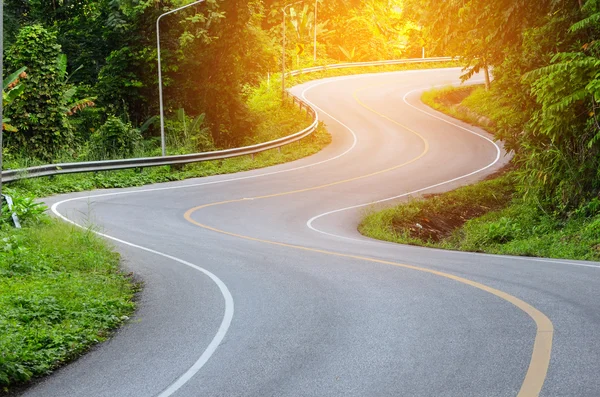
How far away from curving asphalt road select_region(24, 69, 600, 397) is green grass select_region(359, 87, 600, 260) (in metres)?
1.86

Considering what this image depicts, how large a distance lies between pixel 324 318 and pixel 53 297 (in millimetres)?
3653

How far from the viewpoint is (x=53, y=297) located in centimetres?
947

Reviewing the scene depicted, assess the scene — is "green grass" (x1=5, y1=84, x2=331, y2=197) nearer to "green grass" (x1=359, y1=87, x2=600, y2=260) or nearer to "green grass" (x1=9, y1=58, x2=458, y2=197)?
"green grass" (x1=9, y1=58, x2=458, y2=197)

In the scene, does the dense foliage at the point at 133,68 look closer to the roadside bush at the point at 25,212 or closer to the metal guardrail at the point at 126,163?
the metal guardrail at the point at 126,163

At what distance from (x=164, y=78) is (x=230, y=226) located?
2158 cm

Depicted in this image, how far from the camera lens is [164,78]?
39.4 metres

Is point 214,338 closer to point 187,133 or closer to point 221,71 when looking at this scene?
point 187,133

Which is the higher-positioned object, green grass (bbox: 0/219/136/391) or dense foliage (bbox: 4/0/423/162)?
dense foliage (bbox: 4/0/423/162)

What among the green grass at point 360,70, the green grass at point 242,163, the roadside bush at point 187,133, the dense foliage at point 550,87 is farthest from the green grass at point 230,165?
the dense foliage at point 550,87

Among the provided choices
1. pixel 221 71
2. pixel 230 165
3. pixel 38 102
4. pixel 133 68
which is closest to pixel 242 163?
pixel 230 165

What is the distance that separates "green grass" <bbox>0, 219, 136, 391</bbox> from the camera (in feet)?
24.4

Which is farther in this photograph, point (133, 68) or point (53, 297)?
point (133, 68)

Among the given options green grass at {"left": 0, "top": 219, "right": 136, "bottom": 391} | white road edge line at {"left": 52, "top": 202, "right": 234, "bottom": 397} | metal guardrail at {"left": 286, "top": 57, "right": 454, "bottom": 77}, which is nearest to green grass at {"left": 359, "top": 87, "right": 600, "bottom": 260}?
white road edge line at {"left": 52, "top": 202, "right": 234, "bottom": 397}

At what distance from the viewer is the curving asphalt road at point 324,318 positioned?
6.39 meters
